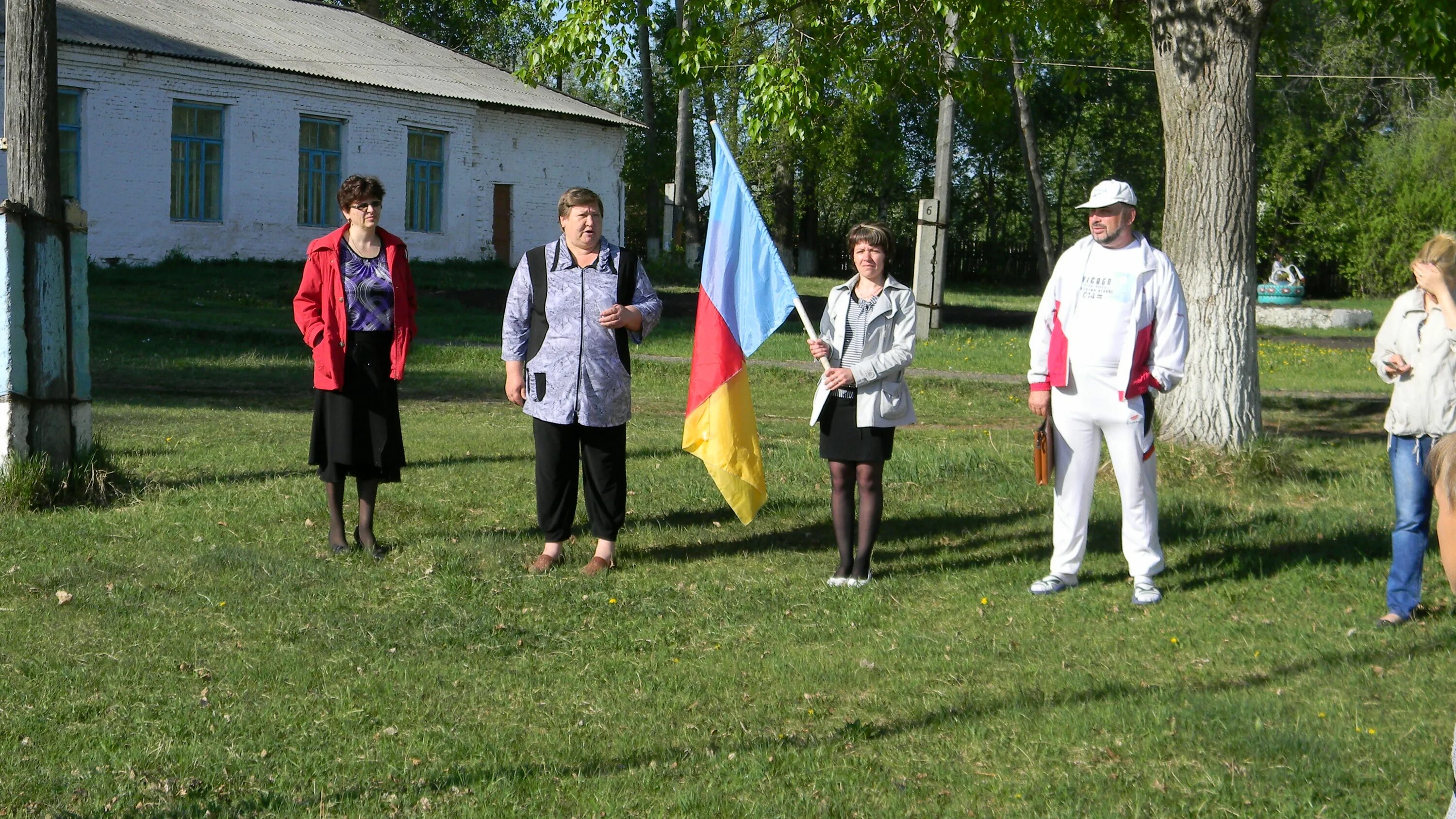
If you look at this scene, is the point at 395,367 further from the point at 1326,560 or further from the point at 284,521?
the point at 1326,560

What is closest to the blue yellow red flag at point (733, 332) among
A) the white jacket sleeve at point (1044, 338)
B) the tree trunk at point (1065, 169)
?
the white jacket sleeve at point (1044, 338)

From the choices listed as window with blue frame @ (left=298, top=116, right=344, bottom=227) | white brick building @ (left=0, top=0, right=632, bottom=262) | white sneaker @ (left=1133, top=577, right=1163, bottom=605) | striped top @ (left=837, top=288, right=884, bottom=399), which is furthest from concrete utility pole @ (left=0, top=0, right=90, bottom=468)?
window with blue frame @ (left=298, top=116, right=344, bottom=227)

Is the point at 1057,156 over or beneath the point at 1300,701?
over

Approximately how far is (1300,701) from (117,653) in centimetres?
444

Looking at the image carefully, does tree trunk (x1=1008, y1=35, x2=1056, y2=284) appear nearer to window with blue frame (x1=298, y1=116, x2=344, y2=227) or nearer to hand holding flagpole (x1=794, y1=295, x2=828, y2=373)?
window with blue frame (x1=298, y1=116, x2=344, y2=227)

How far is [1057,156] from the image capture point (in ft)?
196

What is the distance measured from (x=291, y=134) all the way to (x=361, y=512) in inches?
1091

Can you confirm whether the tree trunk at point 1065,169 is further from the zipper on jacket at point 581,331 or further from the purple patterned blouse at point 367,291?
the zipper on jacket at point 581,331

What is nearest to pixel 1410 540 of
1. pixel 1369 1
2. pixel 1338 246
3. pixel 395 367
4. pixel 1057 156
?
pixel 395 367

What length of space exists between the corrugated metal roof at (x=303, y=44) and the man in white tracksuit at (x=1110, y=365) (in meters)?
26.1

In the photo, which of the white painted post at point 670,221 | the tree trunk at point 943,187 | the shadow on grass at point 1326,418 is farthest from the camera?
the white painted post at point 670,221

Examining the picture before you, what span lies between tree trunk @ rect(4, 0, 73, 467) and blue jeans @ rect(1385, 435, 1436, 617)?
7304mm

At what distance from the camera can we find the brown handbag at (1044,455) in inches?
275

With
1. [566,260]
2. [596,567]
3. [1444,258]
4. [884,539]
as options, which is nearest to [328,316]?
[566,260]
